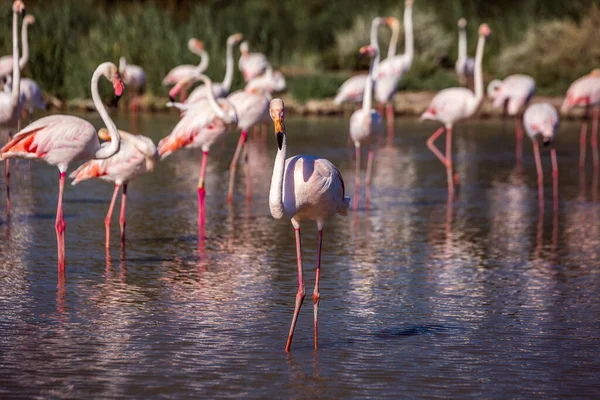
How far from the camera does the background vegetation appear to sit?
2559 cm

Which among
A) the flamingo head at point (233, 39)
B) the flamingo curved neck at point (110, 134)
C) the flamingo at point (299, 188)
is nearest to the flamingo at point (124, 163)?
the flamingo curved neck at point (110, 134)

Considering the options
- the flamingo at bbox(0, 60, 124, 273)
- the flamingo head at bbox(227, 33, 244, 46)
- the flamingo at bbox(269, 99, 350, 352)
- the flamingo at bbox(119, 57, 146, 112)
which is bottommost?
the flamingo at bbox(269, 99, 350, 352)

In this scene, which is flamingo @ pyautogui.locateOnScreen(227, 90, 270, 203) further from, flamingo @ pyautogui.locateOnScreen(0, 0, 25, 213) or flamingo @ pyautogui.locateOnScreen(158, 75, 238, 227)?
flamingo @ pyautogui.locateOnScreen(0, 0, 25, 213)

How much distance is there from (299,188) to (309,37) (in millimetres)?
25966

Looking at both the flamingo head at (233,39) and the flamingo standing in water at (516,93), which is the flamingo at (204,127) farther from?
the flamingo head at (233,39)

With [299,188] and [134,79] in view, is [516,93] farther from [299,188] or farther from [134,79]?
[299,188]

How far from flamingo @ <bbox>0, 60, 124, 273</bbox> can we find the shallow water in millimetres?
790

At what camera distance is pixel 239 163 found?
17.0 metres

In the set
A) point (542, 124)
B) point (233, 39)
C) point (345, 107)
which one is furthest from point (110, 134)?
point (345, 107)

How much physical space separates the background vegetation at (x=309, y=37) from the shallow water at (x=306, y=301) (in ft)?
37.3

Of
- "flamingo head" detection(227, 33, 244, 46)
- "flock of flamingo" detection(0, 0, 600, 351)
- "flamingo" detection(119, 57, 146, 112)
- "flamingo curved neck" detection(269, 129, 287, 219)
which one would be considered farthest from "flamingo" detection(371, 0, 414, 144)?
"flamingo curved neck" detection(269, 129, 287, 219)

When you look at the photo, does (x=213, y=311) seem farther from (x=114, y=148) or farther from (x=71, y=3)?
(x=71, y=3)

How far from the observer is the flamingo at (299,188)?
6.61 m

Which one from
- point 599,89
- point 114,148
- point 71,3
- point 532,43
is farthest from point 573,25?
point 114,148
